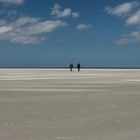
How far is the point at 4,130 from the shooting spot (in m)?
8.93

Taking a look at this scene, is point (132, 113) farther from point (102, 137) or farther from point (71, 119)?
point (102, 137)

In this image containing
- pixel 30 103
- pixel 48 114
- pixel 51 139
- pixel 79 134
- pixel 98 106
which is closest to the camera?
pixel 51 139

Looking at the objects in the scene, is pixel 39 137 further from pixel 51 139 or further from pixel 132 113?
pixel 132 113

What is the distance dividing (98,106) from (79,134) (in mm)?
5201

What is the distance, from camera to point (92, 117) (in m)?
11.0

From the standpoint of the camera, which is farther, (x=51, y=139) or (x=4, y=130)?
(x=4, y=130)

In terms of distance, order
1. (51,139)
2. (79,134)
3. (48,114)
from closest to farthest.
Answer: (51,139)
(79,134)
(48,114)

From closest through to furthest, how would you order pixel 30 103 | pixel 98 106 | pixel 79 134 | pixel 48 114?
pixel 79 134 → pixel 48 114 → pixel 98 106 → pixel 30 103

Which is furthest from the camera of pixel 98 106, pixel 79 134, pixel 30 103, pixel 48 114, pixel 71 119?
pixel 30 103

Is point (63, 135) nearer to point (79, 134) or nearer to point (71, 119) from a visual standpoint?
point (79, 134)

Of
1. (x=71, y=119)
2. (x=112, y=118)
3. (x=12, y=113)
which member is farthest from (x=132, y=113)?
(x=12, y=113)

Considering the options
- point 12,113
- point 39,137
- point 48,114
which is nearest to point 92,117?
point 48,114

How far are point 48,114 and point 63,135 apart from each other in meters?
3.30

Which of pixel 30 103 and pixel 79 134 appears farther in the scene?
pixel 30 103
